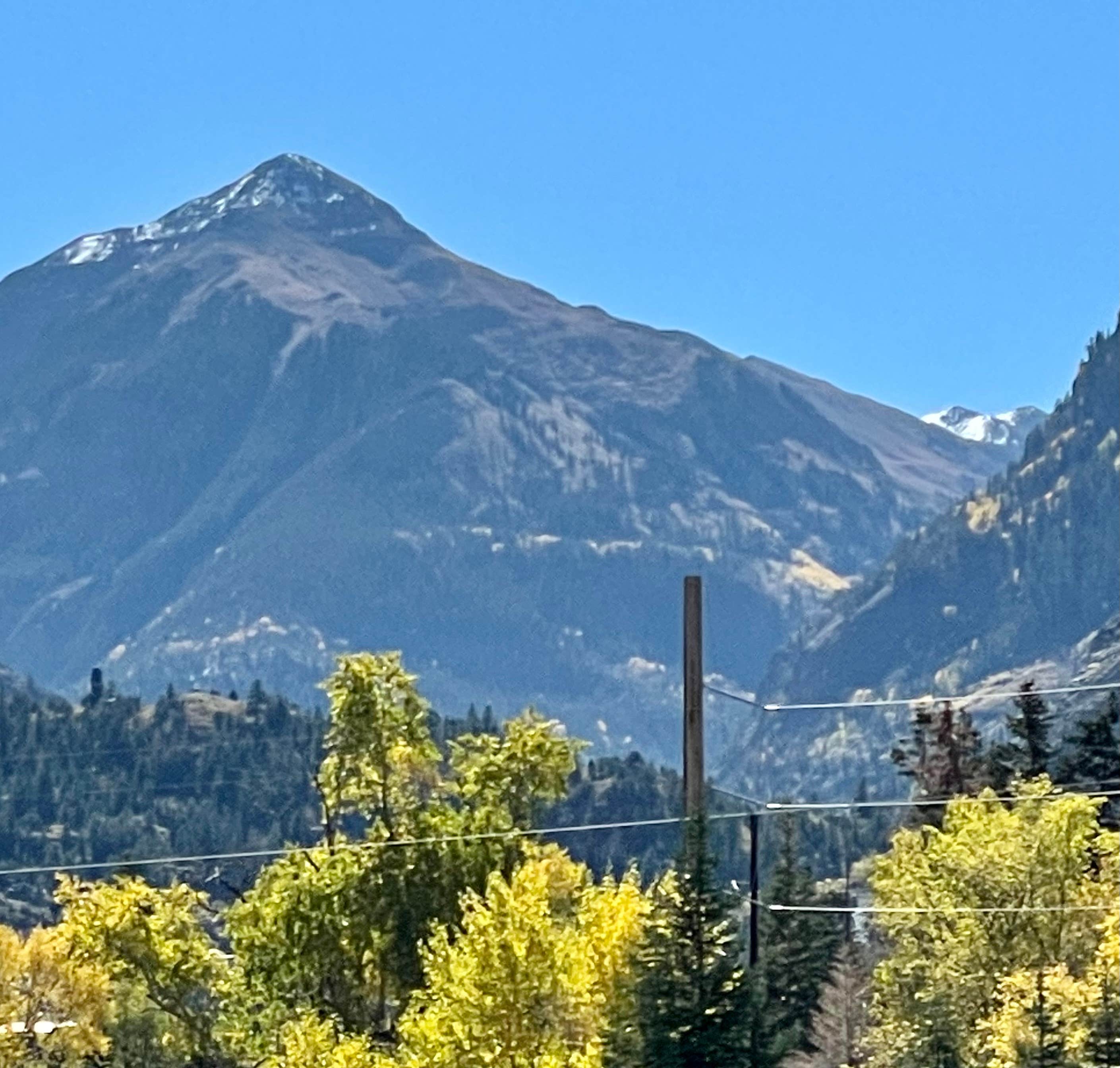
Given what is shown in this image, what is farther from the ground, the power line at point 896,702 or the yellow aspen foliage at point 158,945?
the power line at point 896,702

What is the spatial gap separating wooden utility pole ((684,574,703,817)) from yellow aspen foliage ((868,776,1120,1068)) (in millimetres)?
11087

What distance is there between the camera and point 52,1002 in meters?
57.9

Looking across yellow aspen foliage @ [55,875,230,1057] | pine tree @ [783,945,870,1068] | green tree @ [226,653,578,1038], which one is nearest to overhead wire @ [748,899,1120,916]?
pine tree @ [783,945,870,1068]

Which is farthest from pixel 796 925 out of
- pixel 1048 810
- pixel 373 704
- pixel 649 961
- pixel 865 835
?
pixel 649 961

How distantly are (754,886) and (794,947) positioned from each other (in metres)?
17.6

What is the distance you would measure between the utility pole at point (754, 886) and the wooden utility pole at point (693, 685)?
243cm

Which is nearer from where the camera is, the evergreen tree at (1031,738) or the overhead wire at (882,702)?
the overhead wire at (882,702)

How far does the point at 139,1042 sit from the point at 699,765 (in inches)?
1130

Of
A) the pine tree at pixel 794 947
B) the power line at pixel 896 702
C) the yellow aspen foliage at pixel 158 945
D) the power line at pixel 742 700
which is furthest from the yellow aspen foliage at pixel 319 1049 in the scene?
the power line at pixel 896 702

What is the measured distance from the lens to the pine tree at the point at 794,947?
1928 inches

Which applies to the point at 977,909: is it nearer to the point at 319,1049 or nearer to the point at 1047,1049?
the point at 1047,1049

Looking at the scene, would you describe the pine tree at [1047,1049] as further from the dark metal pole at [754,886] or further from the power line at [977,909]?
the dark metal pole at [754,886]

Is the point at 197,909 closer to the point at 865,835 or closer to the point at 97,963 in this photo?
the point at 97,963

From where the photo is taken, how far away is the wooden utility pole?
34688 mm
